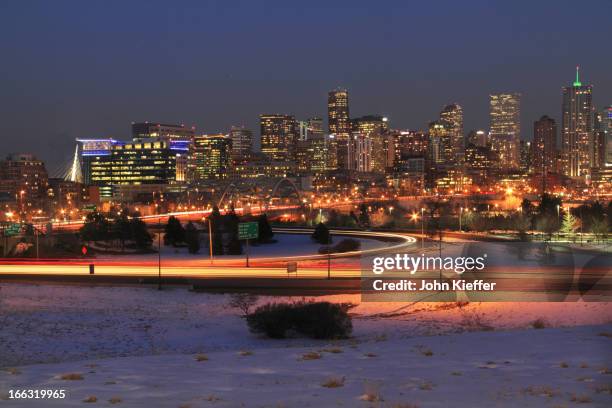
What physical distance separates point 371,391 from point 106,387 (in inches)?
177

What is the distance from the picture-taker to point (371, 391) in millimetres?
11461

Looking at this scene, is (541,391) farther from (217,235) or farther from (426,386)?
(217,235)

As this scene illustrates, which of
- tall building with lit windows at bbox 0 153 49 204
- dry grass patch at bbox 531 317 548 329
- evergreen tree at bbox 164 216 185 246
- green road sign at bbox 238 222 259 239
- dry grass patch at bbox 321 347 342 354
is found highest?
tall building with lit windows at bbox 0 153 49 204

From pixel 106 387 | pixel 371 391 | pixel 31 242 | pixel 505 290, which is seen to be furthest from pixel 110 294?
pixel 31 242

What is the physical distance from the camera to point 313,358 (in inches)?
608

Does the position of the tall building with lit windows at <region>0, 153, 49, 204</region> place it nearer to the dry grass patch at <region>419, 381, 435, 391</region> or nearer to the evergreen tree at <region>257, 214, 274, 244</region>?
the evergreen tree at <region>257, 214, 274, 244</region>

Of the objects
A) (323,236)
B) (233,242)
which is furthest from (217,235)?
(323,236)

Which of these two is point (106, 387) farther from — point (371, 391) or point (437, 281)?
point (437, 281)

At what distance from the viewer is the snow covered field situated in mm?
11242

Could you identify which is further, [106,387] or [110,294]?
[110,294]

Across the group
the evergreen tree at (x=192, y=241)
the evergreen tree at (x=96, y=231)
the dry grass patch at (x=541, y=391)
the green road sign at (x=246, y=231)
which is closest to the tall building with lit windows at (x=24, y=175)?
the evergreen tree at (x=96, y=231)

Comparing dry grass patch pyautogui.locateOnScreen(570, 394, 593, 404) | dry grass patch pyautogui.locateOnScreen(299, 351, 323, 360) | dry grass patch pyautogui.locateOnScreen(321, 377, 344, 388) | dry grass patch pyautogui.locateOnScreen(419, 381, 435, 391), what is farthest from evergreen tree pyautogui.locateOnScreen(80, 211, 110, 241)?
dry grass patch pyautogui.locateOnScreen(570, 394, 593, 404)

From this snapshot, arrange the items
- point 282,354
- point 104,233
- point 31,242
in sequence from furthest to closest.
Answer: point 104,233 → point 31,242 → point 282,354

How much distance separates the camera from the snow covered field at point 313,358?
11242 millimetres
